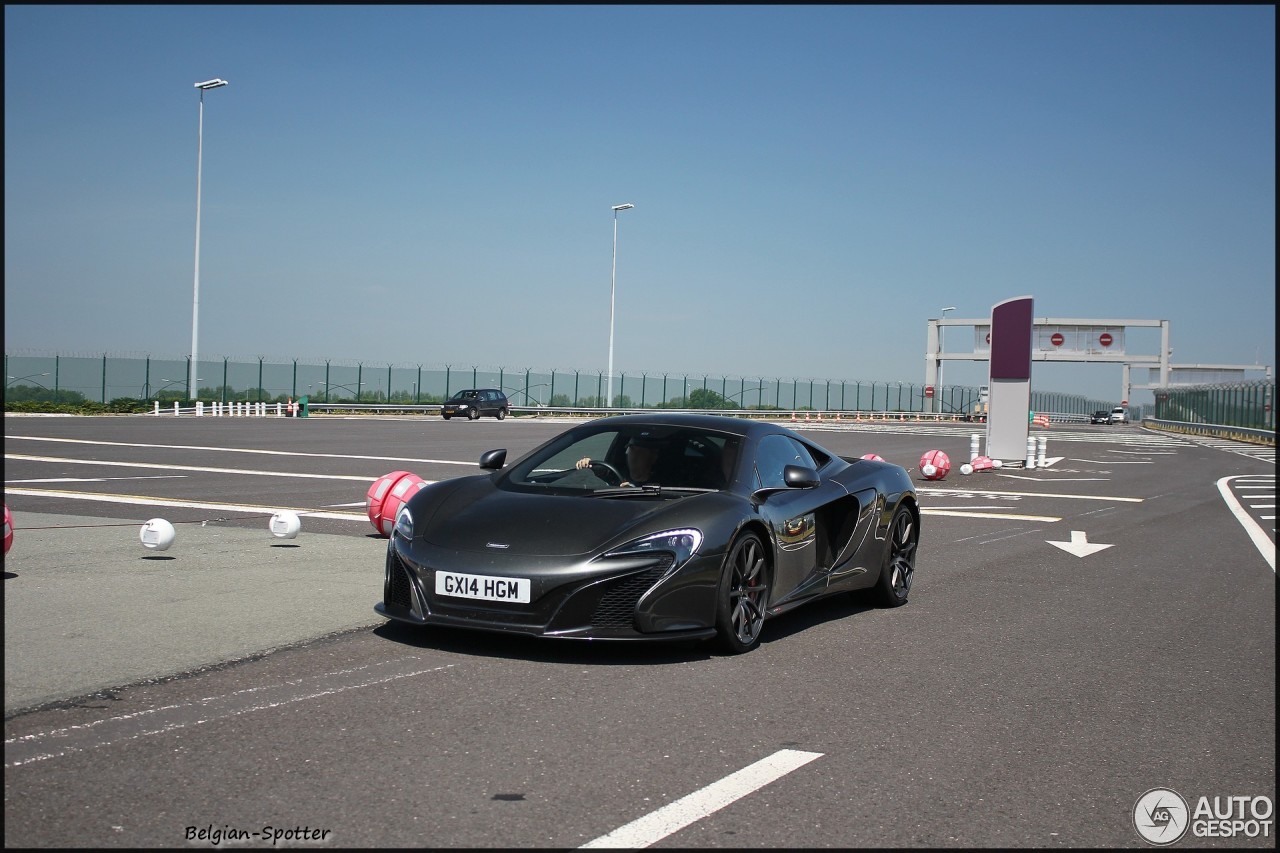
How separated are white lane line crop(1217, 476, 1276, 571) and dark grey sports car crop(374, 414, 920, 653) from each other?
18.6ft

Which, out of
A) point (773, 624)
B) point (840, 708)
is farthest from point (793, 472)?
point (840, 708)

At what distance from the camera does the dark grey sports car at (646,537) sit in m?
6.27

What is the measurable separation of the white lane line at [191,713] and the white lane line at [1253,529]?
867 centimetres

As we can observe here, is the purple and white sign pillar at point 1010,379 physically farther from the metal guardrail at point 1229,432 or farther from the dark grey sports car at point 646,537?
the dark grey sports car at point 646,537

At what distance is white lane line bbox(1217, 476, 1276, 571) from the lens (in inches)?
495

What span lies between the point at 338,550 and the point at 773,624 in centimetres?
395

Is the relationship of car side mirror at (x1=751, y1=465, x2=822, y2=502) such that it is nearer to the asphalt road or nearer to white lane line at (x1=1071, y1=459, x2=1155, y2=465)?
the asphalt road

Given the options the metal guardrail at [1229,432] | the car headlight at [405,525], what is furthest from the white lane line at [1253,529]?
the metal guardrail at [1229,432]

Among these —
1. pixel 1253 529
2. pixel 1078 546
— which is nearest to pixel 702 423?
pixel 1078 546

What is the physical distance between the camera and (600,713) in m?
5.40

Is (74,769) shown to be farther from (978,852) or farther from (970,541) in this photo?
(970,541)

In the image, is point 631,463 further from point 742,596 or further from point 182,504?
point 182,504

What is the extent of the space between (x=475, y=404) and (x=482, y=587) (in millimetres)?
51233

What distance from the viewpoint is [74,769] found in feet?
14.2
